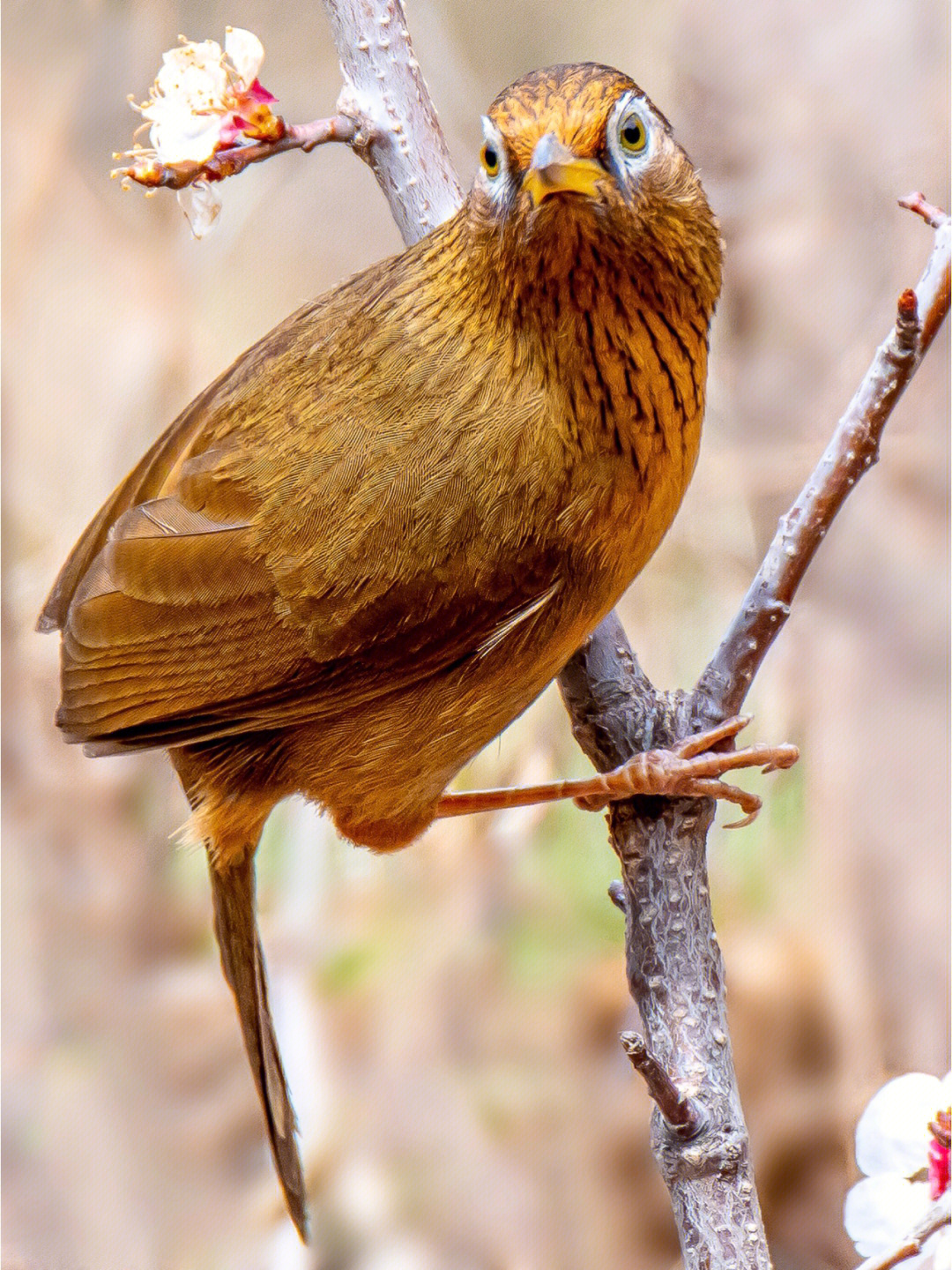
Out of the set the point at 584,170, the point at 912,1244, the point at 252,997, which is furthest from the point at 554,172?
the point at 252,997

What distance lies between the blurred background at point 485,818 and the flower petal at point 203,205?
731mm

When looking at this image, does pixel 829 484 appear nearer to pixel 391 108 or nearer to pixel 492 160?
pixel 492 160

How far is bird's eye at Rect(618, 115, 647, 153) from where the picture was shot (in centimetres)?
142

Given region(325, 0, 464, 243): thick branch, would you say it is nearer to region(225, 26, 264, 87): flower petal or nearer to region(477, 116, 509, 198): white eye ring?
region(225, 26, 264, 87): flower petal

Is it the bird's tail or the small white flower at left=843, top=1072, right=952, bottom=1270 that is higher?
the bird's tail

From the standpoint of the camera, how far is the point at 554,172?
4.30 ft

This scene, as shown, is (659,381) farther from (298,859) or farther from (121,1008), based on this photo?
(121,1008)

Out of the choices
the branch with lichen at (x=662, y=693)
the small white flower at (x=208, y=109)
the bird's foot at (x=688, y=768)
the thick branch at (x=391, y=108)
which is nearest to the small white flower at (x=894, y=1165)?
the branch with lichen at (x=662, y=693)

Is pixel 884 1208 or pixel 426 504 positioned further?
pixel 426 504

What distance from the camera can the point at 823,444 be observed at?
262cm

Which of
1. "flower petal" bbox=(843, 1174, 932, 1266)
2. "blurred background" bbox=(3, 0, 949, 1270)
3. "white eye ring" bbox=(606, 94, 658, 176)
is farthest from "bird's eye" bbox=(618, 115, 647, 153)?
"flower petal" bbox=(843, 1174, 932, 1266)

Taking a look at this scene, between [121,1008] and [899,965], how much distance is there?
1555 millimetres

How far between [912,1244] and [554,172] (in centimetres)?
105

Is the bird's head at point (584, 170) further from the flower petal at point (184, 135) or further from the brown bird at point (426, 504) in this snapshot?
the flower petal at point (184, 135)
